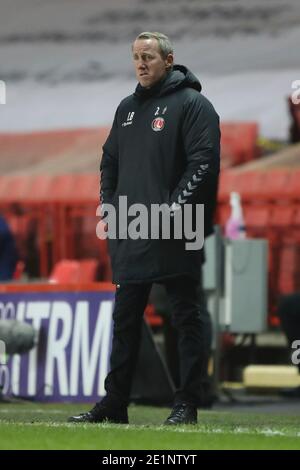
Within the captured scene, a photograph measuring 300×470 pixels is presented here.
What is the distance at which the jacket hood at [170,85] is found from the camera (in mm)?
7605

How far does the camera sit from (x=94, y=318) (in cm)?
1137

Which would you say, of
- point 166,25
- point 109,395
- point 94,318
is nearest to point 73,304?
point 94,318

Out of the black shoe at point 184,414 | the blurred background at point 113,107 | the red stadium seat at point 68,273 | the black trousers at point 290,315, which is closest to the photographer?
the black shoe at point 184,414

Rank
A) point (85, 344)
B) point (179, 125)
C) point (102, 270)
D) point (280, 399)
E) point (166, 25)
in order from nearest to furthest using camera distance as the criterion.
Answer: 1. point (179, 125)
2. point (85, 344)
3. point (280, 399)
4. point (102, 270)
5. point (166, 25)

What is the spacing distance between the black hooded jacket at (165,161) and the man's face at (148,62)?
0.16 feet

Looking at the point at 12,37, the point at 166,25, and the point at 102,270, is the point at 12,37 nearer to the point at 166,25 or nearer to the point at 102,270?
the point at 166,25

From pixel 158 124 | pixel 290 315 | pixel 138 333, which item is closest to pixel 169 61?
pixel 158 124

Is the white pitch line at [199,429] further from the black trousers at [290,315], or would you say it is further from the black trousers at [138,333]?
the black trousers at [290,315]

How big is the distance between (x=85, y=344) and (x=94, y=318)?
0.65 feet

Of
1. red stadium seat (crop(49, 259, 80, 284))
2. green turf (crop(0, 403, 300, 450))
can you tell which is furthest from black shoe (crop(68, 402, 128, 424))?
red stadium seat (crop(49, 259, 80, 284))

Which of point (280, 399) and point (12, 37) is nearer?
point (280, 399)

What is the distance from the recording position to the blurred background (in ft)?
50.3

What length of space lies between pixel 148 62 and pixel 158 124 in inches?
12.3

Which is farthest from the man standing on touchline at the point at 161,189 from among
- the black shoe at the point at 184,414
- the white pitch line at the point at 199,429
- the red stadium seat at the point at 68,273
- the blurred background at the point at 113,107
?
the red stadium seat at the point at 68,273
